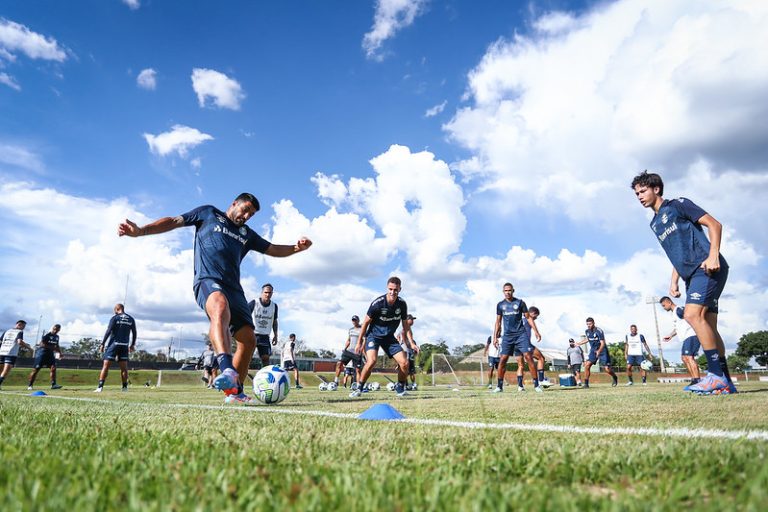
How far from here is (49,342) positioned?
612 inches

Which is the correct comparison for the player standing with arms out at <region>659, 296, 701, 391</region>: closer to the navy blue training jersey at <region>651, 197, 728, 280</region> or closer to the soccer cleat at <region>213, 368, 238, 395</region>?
the navy blue training jersey at <region>651, 197, 728, 280</region>

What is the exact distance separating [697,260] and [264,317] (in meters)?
10.4

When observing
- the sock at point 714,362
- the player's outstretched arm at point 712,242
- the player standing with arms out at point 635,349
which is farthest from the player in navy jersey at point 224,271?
the player standing with arms out at point 635,349

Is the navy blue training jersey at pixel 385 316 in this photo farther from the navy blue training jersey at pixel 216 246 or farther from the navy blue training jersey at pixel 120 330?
the navy blue training jersey at pixel 120 330

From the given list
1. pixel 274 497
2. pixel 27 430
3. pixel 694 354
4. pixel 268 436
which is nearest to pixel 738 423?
pixel 268 436

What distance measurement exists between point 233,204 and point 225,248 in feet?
2.06

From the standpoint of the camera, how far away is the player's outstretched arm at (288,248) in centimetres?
663

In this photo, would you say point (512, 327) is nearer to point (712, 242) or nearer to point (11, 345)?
point (712, 242)

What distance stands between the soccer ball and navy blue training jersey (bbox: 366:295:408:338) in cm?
295

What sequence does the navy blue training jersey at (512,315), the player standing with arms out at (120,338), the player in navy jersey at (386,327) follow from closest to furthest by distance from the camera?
the player in navy jersey at (386,327)
the navy blue training jersey at (512,315)
the player standing with arms out at (120,338)

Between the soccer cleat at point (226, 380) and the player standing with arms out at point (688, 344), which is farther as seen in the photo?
the player standing with arms out at point (688, 344)

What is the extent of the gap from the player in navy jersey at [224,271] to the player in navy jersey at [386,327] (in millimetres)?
2941

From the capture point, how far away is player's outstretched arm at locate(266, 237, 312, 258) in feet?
21.7

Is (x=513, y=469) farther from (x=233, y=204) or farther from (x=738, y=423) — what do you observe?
(x=233, y=204)
